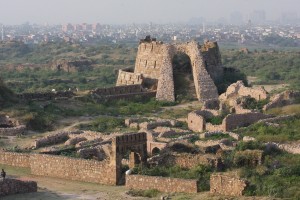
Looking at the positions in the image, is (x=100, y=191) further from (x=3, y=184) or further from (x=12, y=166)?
(x=12, y=166)

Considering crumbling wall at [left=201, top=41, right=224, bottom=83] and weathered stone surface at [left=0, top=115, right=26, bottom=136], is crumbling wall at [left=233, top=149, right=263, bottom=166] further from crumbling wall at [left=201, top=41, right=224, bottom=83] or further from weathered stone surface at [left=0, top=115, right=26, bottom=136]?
crumbling wall at [left=201, top=41, right=224, bottom=83]

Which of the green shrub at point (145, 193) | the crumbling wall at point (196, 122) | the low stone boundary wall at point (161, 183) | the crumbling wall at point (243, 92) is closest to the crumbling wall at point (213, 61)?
the crumbling wall at point (243, 92)

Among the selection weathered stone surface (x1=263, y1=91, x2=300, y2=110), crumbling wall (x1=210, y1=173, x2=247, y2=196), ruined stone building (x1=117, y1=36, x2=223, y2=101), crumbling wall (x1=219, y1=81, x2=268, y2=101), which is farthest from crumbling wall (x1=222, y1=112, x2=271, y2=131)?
crumbling wall (x1=210, y1=173, x2=247, y2=196)

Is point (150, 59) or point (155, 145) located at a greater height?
point (150, 59)

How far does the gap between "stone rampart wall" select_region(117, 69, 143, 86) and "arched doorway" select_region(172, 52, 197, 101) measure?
1.83 meters

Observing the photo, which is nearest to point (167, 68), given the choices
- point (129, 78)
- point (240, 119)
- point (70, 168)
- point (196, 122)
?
point (129, 78)

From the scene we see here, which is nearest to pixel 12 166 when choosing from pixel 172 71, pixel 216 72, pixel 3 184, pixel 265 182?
pixel 3 184

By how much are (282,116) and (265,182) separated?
9584 mm

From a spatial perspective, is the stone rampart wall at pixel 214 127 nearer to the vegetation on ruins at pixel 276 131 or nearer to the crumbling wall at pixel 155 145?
the vegetation on ruins at pixel 276 131

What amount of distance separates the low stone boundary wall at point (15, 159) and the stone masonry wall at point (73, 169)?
640mm

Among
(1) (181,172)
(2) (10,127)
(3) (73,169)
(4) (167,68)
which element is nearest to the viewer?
(1) (181,172)

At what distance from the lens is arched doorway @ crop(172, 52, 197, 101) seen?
113ft

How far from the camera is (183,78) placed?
3575 centimetres

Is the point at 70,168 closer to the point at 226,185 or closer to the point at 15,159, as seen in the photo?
the point at 15,159
